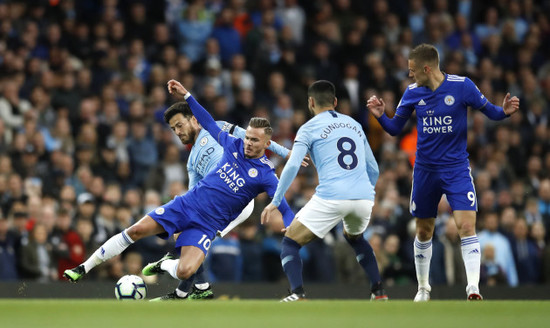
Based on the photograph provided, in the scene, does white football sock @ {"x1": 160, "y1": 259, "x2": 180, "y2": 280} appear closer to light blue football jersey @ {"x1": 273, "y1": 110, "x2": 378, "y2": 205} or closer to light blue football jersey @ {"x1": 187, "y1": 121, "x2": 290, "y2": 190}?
light blue football jersey @ {"x1": 187, "y1": 121, "x2": 290, "y2": 190}

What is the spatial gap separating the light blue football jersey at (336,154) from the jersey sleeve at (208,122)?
3.80 ft

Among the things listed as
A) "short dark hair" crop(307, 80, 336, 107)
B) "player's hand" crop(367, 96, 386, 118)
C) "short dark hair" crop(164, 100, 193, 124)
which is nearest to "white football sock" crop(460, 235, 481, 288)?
"player's hand" crop(367, 96, 386, 118)

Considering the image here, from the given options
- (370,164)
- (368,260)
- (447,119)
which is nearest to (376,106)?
(370,164)

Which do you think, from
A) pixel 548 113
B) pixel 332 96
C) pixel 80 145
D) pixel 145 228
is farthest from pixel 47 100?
pixel 548 113

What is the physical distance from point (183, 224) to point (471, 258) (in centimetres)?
292

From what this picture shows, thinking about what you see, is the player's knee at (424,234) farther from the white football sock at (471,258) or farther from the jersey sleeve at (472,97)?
the jersey sleeve at (472,97)

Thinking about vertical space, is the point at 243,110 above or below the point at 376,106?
above

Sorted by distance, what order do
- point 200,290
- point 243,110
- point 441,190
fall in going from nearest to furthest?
point 441,190 < point 200,290 < point 243,110

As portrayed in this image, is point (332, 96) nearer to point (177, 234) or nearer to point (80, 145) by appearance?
point (177, 234)

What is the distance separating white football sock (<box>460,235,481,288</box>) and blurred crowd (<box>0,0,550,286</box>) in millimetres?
4800

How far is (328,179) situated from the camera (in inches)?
369

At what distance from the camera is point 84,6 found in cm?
1733

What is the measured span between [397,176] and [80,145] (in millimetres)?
5278

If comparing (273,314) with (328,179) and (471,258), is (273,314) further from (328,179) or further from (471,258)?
(471,258)
